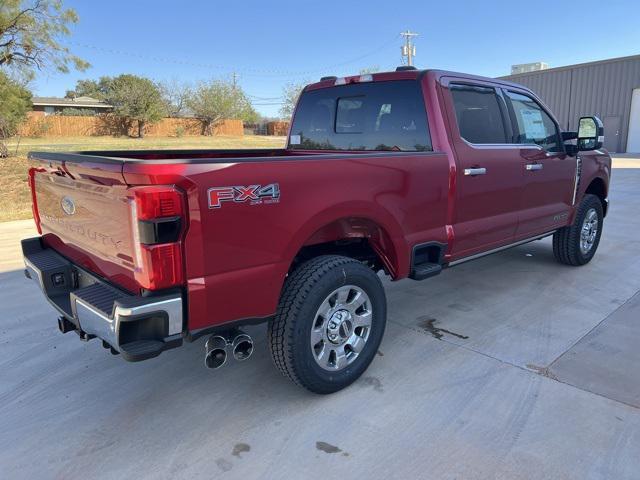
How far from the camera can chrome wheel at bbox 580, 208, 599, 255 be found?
18.8ft

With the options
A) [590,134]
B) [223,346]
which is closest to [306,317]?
[223,346]

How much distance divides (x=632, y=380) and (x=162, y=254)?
9.73 ft

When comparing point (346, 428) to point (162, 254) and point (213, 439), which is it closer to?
Result: point (213, 439)

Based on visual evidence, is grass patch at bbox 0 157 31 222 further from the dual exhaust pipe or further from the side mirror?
the side mirror

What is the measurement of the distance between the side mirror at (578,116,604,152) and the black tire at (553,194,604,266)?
0.69 metres

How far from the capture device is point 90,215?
269 cm

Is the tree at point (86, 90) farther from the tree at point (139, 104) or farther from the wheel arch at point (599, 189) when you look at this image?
the wheel arch at point (599, 189)

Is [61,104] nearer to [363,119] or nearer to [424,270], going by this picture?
[363,119]

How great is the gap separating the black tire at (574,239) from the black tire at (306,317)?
350cm

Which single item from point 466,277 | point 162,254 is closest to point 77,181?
point 162,254

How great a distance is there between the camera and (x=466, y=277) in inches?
215

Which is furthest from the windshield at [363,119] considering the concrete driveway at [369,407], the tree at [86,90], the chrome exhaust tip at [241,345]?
the tree at [86,90]

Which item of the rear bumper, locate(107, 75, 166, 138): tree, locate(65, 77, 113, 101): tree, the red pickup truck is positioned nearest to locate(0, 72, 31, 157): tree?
the red pickup truck

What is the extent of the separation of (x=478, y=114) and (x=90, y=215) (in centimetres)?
298
